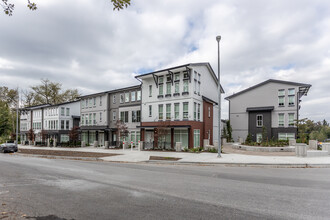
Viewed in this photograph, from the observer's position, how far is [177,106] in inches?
1034

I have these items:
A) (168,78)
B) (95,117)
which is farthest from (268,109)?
(95,117)

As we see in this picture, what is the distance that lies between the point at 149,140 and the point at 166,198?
2205 cm

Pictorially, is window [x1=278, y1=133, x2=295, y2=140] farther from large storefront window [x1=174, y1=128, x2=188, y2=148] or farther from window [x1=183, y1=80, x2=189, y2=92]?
window [x1=183, y1=80, x2=189, y2=92]

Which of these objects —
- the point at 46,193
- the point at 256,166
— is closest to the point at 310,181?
the point at 256,166

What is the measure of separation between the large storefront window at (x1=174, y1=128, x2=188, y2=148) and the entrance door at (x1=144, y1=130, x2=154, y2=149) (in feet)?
10.6

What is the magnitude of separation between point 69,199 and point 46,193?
4.46ft

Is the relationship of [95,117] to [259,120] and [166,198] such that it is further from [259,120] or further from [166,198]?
[166,198]

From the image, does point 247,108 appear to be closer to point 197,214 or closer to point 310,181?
point 310,181

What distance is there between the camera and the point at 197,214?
5137 mm

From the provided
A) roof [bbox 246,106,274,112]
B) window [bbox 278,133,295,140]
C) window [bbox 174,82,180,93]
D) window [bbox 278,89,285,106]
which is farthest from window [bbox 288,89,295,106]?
window [bbox 174,82,180,93]

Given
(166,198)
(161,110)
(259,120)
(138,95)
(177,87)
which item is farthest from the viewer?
(259,120)

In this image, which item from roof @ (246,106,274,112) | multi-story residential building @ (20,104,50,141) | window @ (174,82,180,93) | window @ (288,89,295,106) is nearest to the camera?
window @ (174,82,180,93)

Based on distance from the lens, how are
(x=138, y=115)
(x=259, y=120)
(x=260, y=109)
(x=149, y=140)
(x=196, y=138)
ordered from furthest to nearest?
(x=259, y=120) < (x=260, y=109) < (x=138, y=115) < (x=149, y=140) < (x=196, y=138)

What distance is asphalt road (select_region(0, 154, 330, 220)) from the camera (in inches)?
205
